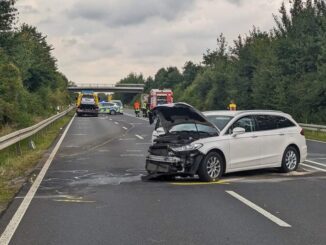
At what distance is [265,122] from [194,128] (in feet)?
6.07

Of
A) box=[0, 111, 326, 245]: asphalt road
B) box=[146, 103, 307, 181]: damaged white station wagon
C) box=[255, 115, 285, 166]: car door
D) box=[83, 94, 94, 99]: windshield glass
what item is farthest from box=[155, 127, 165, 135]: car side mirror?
box=[83, 94, 94, 99]: windshield glass

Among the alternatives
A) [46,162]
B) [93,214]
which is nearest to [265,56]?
[46,162]

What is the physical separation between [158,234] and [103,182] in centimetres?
476

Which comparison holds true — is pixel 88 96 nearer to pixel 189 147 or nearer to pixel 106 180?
pixel 106 180

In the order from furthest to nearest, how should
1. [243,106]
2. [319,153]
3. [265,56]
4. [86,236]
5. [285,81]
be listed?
[243,106]
[265,56]
[285,81]
[319,153]
[86,236]

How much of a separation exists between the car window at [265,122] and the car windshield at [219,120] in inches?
31.7

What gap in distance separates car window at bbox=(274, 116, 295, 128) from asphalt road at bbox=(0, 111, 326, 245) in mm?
1157

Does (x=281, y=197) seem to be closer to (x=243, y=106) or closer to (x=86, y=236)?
(x=86, y=236)

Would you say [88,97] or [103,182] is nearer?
[103,182]

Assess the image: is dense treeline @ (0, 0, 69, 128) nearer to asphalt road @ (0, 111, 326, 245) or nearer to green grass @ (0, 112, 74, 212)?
green grass @ (0, 112, 74, 212)

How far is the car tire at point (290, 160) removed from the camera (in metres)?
13.1

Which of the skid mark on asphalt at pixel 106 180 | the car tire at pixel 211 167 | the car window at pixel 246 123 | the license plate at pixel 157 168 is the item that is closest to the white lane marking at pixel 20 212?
the skid mark on asphalt at pixel 106 180

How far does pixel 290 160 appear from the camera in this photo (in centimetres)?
1323

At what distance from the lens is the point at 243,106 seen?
48.8 meters
